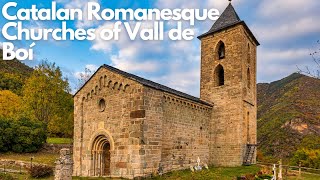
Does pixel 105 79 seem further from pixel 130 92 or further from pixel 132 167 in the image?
pixel 132 167

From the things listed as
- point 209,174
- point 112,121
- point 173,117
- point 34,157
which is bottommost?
point 34,157

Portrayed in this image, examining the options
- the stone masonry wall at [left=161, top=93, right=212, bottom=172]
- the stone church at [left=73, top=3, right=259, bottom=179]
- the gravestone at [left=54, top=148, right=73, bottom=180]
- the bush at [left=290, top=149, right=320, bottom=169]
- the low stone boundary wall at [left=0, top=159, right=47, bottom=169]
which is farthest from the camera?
the bush at [left=290, top=149, right=320, bottom=169]

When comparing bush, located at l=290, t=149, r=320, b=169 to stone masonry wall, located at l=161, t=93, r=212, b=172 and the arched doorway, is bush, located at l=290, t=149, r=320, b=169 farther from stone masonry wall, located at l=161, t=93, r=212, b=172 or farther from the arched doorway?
the arched doorway

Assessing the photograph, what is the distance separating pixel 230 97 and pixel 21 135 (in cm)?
1982

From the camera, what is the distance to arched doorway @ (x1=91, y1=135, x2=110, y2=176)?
18.8 m

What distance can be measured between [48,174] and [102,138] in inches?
148

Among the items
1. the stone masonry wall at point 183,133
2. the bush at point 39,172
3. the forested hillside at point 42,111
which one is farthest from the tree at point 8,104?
the stone masonry wall at point 183,133

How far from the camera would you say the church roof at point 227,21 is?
25.2 meters

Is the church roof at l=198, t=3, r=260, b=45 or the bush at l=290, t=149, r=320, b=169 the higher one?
the church roof at l=198, t=3, r=260, b=45

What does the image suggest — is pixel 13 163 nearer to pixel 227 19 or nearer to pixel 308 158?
pixel 227 19

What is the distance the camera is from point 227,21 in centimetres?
2625

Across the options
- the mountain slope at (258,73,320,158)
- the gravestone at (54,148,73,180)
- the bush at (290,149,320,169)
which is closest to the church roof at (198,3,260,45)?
the gravestone at (54,148,73,180)

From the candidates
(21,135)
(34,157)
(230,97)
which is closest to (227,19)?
(230,97)

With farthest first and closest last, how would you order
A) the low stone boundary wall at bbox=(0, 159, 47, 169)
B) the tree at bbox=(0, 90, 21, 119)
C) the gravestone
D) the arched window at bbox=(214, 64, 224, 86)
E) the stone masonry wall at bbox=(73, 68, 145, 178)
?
the tree at bbox=(0, 90, 21, 119)
the arched window at bbox=(214, 64, 224, 86)
the low stone boundary wall at bbox=(0, 159, 47, 169)
the stone masonry wall at bbox=(73, 68, 145, 178)
the gravestone
